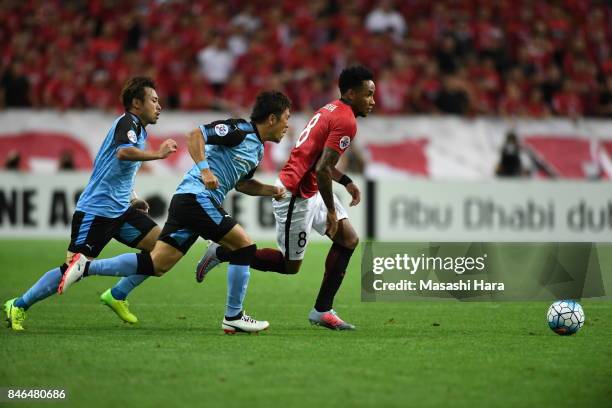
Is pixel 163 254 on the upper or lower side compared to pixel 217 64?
lower

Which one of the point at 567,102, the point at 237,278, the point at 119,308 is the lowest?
the point at 119,308

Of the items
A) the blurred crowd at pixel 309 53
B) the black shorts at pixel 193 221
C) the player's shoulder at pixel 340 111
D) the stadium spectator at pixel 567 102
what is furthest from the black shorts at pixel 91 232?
the stadium spectator at pixel 567 102

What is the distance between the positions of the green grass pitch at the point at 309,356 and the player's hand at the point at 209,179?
1213mm

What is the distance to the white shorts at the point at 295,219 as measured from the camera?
961cm

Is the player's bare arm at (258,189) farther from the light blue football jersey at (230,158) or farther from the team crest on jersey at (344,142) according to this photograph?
the team crest on jersey at (344,142)

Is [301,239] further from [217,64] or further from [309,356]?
[217,64]

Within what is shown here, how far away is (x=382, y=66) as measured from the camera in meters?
22.3

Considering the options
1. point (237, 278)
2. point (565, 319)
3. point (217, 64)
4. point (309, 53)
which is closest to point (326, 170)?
point (237, 278)

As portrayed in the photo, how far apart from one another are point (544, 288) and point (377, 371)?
4277 mm

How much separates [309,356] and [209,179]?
5.52 feet

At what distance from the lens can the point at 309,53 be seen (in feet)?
73.1

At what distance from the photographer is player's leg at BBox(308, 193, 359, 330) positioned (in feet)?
30.7

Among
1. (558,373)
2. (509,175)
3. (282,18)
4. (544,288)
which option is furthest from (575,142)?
(558,373)

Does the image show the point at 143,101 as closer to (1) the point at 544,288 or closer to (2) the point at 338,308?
(2) the point at 338,308
